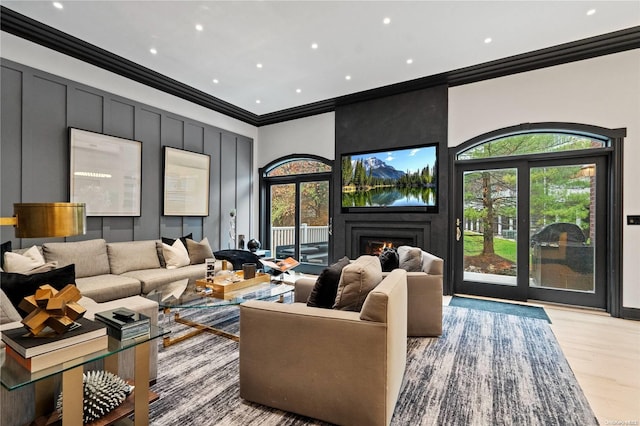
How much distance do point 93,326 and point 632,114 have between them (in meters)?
5.62

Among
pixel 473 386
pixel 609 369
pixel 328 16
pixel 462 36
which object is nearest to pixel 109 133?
pixel 328 16

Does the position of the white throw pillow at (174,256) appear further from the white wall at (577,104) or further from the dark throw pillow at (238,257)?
the white wall at (577,104)

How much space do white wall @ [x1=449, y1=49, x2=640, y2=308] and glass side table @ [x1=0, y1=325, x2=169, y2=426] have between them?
15.3 feet

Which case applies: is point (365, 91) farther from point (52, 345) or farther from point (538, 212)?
point (52, 345)

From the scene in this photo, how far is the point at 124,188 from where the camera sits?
424 cm

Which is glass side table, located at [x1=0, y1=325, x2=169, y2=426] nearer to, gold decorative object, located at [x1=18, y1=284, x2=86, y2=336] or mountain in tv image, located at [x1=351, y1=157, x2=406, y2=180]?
gold decorative object, located at [x1=18, y1=284, x2=86, y2=336]

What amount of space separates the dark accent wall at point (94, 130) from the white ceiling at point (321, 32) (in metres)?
0.68

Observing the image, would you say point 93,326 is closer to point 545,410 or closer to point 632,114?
point 545,410

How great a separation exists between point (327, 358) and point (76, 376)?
1163mm

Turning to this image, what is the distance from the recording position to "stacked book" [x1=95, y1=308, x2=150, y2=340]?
1485mm

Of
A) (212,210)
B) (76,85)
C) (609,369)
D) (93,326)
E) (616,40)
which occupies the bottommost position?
(609,369)

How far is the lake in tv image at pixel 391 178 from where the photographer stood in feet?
15.8

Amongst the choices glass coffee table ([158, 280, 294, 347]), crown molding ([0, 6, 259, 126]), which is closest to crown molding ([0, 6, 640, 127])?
crown molding ([0, 6, 259, 126])

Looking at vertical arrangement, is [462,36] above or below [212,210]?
above
